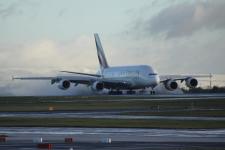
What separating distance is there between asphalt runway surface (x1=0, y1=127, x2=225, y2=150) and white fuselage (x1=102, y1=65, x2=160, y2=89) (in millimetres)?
76782

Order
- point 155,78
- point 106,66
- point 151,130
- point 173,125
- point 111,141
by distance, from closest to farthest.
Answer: point 111,141 < point 151,130 < point 173,125 < point 155,78 < point 106,66

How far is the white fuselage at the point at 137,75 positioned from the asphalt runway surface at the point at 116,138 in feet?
252

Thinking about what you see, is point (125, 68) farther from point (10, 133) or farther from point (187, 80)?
point (10, 133)

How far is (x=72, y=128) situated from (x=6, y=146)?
1259 centimetres

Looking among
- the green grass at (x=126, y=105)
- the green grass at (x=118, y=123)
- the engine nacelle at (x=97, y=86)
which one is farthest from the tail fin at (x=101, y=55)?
the green grass at (x=118, y=123)

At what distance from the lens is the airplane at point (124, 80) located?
383 ft

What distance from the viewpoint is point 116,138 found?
32125 millimetres

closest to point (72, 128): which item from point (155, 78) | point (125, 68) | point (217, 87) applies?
point (155, 78)

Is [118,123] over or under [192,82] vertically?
under

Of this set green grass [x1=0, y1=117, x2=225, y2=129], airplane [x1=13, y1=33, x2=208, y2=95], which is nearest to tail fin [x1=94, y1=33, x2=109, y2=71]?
airplane [x1=13, y1=33, x2=208, y2=95]

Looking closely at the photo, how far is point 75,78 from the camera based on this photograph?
121688 millimetres

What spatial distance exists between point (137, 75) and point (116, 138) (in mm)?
86456

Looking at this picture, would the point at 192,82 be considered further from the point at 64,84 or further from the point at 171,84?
the point at 64,84

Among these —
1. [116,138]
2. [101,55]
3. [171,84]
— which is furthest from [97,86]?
[116,138]
